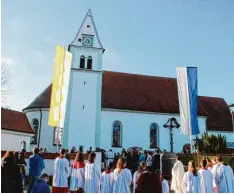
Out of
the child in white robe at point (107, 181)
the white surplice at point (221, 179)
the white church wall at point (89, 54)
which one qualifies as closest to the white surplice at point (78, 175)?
the child in white robe at point (107, 181)

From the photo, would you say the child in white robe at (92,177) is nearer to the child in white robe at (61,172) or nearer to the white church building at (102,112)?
the child in white robe at (61,172)

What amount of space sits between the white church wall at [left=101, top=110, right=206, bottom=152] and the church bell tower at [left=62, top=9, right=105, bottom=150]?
1.09 meters

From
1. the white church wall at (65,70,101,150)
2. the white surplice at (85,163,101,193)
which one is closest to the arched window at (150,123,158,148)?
the white church wall at (65,70,101,150)

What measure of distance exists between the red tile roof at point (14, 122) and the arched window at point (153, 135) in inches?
497

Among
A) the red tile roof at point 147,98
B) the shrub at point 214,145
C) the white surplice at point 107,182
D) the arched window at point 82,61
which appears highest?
the arched window at point 82,61

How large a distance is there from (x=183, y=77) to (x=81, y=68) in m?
15.5

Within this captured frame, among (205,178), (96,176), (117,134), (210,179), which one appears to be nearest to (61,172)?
(96,176)

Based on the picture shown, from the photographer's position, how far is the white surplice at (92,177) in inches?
392

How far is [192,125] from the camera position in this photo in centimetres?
1594

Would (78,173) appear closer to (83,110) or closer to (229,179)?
(229,179)

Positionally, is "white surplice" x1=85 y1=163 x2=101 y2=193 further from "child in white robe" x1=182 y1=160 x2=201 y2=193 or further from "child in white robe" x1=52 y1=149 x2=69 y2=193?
"child in white robe" x1=182 y1=160 x2=201 y2=193

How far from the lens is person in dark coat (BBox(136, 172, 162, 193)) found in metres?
6.26

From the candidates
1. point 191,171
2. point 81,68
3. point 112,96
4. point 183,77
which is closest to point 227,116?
point 112,96

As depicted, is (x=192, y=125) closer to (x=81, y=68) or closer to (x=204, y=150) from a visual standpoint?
(x=204, y=150)
